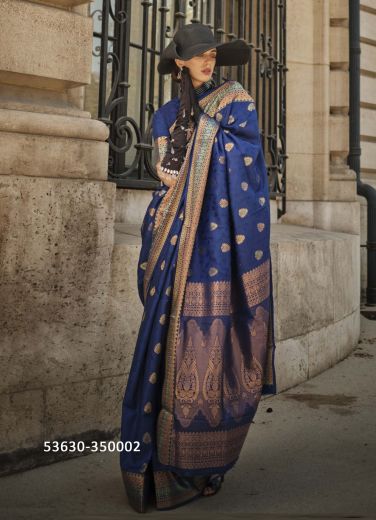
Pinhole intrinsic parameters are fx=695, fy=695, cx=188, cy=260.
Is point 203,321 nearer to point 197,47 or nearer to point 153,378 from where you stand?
point 153,378

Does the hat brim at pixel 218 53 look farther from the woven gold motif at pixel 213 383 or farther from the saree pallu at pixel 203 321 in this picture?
the woven gold motif at pixel 213 383

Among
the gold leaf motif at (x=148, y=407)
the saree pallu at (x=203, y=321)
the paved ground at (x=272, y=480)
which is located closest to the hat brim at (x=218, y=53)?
the saree pallu at (x=203, y=321)

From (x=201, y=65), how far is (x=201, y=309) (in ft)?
3.36

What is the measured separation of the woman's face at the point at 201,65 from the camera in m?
2.90

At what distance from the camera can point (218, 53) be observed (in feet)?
9.88

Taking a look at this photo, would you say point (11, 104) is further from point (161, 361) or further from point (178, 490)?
point (178, 490)

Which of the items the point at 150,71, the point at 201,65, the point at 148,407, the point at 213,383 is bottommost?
the point at 148,407

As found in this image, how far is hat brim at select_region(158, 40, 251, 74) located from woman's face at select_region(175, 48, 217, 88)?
40mm

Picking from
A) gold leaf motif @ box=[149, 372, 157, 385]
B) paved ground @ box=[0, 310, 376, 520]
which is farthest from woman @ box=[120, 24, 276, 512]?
paved ground @ box=[0, 310, 376, 520]

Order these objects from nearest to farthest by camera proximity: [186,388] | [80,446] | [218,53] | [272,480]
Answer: [186,388]
[218,53]
[272,480]
[80,446]

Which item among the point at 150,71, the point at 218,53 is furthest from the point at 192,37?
the point at 150,71

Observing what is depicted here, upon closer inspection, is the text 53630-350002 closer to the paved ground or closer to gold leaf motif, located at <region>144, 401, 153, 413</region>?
the paved ground

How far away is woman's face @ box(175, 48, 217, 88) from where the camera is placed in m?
2.90

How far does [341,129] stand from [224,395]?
17.0 ft
